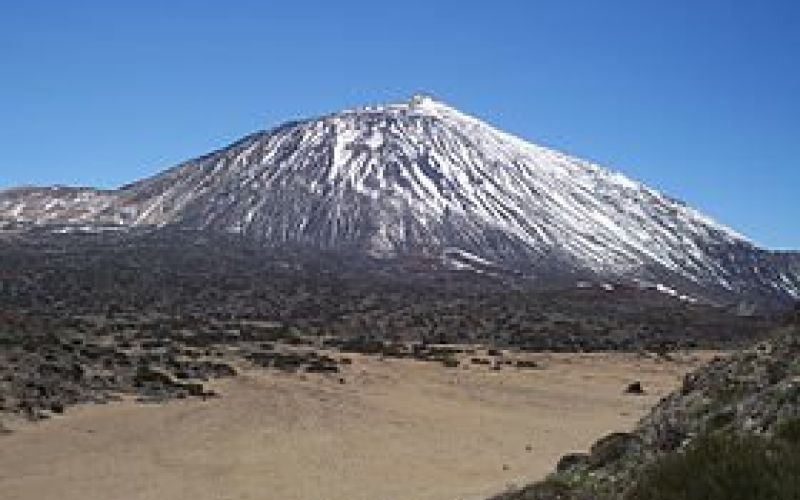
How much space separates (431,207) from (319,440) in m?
126

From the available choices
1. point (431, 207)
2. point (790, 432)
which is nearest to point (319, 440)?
point (790, 432)

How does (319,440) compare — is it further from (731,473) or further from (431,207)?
(431,207)

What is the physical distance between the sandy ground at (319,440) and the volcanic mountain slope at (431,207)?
8380 centimetres

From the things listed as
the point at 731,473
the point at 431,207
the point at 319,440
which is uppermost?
the point at 431,207

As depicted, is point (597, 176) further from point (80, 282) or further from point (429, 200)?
point (80, 282)

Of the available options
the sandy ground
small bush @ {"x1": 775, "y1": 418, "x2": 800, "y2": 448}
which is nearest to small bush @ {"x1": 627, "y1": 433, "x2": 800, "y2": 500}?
small bush @ {"x1": 775, "y1": 418, "x2": 800, "y2": 448}

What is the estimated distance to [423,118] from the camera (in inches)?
7323

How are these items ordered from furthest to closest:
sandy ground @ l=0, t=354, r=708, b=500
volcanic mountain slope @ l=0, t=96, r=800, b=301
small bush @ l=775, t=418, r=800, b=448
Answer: volcanic mountain slope @ l=0, t=96, r=800, b=301 → sandy ground @ l=0, t=354, r=708, b=500 → small bush @ l=775, t=418, r=800, b=448

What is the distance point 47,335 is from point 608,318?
40.6 meters

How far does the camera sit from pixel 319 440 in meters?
24.1

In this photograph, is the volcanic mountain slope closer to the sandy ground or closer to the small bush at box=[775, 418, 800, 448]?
the sandy ground

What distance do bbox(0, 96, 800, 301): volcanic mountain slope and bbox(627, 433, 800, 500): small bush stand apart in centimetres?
11003

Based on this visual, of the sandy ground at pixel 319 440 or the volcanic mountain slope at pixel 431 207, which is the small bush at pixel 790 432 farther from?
the volcanic mountain slope at pixel 431 207

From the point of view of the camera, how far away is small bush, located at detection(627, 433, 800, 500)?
5.95 meters
